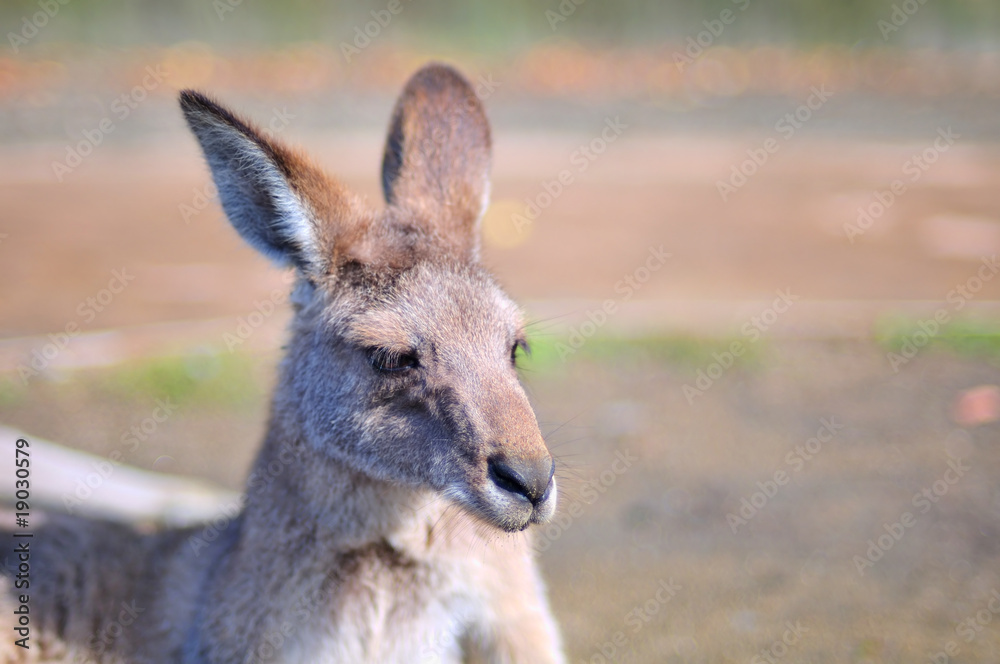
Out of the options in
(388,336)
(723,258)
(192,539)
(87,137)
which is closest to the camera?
(388,336)

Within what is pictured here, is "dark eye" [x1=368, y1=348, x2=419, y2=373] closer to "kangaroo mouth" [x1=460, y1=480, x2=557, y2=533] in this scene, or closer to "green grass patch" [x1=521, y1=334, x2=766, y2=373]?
"kangaroo mouth" [x1=460, y1=480, x2=557, y2=533]

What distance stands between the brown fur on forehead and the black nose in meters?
0.47

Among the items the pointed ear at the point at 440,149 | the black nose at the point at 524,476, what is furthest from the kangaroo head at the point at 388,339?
the pointed ear at the point at 440,149

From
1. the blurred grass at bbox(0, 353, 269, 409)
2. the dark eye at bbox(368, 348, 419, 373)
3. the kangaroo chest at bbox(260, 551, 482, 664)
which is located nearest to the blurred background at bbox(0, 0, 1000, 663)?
the blurred grass at bbox(0, 353, 269, 409)

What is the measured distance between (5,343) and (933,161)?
1202cm

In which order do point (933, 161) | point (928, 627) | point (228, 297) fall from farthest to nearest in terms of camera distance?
point (933, 161) → point (228, 297) → point (928, 627)

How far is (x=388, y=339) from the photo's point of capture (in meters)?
2.94

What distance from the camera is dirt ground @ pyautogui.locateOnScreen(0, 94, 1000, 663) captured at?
4.21 m

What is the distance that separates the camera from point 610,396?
6.09m

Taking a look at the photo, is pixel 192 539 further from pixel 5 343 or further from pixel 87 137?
pixel 87 137

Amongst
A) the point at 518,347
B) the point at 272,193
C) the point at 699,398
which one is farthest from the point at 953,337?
the point at 272,193

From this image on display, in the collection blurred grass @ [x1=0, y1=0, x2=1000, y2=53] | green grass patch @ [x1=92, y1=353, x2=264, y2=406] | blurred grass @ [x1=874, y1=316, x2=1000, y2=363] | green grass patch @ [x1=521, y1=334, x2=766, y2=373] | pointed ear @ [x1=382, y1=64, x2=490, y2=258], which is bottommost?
blurred grass @ [x1=0, y1=0, x2=1000, y2=53]

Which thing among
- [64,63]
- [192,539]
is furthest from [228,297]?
[64,63]

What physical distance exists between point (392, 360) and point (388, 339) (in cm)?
7
